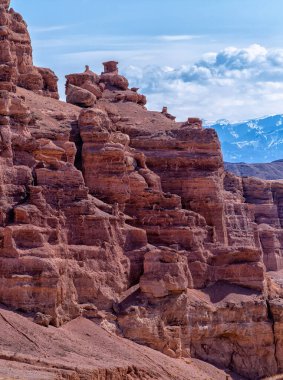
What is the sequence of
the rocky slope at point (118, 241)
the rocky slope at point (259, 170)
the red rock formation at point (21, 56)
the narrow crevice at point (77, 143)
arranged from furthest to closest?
the rocky slope at point (259, 170) → the red rock formation at point (21, 56) → the narrow crevice at point (77, 143) → the rocky slope at point (118, 241)

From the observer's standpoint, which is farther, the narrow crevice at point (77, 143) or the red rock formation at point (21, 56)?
the red rock formation at point (21, 56)

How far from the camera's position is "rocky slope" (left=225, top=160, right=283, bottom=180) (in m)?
184

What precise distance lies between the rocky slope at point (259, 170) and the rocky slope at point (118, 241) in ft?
313

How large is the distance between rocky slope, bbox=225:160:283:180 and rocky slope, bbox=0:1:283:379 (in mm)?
95415

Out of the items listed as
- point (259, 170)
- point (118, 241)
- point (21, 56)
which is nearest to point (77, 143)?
point (118, 241)

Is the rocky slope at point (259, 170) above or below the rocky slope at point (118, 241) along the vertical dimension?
above

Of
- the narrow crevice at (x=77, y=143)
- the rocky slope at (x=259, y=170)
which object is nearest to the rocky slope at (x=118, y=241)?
the narrow crevice at (x=77, y=143)

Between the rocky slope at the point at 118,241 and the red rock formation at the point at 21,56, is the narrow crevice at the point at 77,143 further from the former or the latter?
the red rock formation at the point at 21,56

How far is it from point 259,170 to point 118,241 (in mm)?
120209

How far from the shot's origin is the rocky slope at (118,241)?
61.7 meters

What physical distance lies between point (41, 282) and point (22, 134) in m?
11.2

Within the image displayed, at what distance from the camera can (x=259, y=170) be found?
188 meters

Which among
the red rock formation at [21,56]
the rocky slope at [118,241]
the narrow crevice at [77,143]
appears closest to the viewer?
the rocky slope at [118,241]

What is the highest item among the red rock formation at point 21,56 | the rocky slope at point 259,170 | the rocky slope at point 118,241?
the rocky slope at point 259,170
